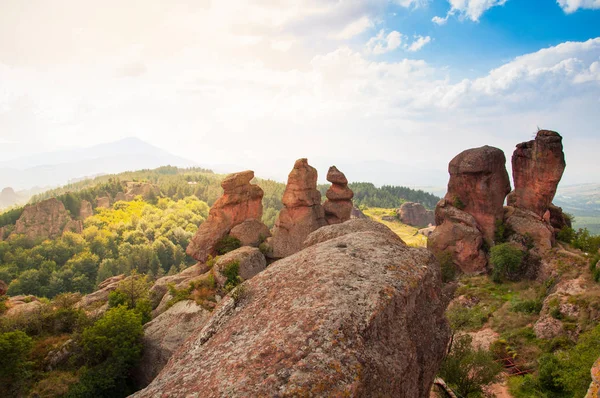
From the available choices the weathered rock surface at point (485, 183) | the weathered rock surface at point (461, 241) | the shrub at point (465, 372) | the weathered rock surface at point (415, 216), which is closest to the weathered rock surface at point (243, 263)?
the shrub at point (465, 372)

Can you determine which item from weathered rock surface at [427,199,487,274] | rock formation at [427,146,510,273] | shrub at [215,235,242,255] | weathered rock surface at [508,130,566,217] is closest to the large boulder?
shrub at [215,235,242,255]

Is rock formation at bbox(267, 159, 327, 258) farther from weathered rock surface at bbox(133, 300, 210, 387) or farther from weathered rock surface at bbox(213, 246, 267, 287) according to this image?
weathered rock surface at bbox(133, 300, 210, 387)

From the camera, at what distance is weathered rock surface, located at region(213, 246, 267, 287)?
28.5 metres

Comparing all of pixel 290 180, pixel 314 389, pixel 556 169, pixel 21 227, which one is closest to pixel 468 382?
pixel 314 389

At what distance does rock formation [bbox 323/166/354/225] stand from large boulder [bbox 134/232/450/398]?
3618 cm

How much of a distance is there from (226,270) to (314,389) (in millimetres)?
23618

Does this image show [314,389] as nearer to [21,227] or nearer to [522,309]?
[522,309]

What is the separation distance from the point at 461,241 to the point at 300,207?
83.0 ft

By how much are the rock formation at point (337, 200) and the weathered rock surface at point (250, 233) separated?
1001 cm

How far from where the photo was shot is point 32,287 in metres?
79.4

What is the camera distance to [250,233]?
137ft

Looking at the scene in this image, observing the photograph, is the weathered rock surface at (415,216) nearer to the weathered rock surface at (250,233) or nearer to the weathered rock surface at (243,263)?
the weathered rock surface at (250,233)

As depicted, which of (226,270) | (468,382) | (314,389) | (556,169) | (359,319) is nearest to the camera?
(314,389)

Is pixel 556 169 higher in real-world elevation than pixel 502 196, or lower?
higher
